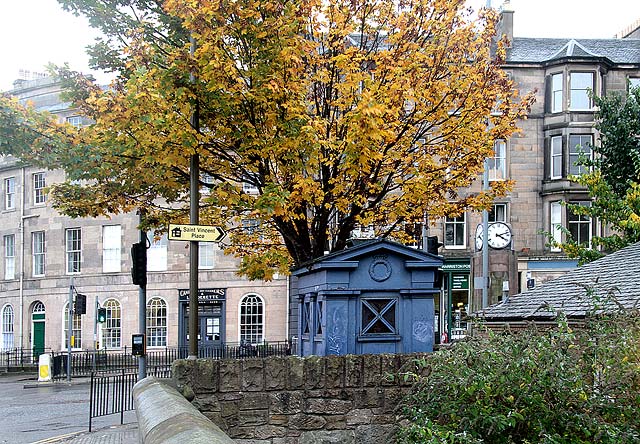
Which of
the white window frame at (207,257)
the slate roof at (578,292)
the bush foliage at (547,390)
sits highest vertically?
the white window frame at (207,257)

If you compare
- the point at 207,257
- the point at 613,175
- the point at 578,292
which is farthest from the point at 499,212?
the point at 578,292

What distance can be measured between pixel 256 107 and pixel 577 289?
5.95 m

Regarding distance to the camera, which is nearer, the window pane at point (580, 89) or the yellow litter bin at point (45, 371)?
the yellow litter bin at point (45, 371)

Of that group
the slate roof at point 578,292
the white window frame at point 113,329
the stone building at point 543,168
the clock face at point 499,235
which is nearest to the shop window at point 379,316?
the slate roof at point 578,292

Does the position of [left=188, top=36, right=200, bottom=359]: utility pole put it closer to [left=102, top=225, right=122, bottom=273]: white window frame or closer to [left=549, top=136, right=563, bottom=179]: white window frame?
[left=549, top=136, right=563, bottom=179]: white window frame

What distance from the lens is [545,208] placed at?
39.8 metres

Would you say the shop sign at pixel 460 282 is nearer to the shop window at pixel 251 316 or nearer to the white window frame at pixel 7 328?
the shop window at pixel 251 316

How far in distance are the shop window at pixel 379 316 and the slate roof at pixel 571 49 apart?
31174 mm

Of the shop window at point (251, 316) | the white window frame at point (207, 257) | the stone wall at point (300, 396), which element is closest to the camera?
the stone wall at point (300, 396)

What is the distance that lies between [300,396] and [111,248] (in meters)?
35.1

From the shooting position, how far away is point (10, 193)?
1853 inches

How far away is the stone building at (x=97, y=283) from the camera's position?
134 feet

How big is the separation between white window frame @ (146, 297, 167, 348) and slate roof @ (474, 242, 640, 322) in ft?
99.3

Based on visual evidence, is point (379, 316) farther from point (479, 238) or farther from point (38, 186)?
point (38, 186)
